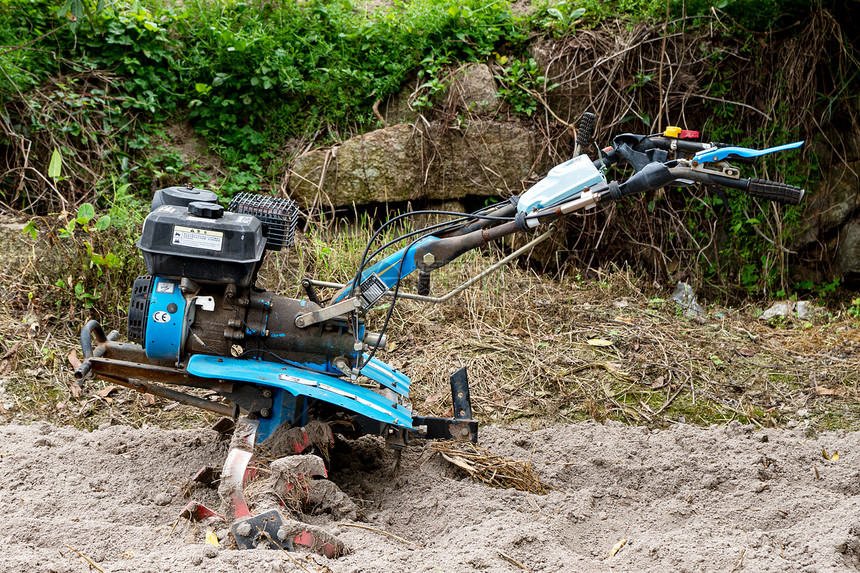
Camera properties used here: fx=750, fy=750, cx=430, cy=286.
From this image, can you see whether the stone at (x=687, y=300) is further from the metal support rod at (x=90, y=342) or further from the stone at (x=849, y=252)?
the metal support rod at (x=90, y=342)

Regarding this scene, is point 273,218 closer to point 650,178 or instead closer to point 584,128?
point 584,128

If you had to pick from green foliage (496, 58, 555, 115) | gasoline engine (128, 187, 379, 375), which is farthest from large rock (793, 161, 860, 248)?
gasoline engine (128, 187, 379, 375)

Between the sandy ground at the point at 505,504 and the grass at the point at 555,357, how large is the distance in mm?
330

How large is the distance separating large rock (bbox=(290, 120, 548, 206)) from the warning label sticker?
291cm

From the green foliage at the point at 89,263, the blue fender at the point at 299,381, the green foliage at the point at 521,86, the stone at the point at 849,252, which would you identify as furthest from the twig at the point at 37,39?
the stone at the point at 849,252

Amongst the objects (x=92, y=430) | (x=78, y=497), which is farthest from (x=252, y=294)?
(x=92, y=430)

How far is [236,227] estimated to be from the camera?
3.03 metres

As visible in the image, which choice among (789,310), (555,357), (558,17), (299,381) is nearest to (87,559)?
(299,381)

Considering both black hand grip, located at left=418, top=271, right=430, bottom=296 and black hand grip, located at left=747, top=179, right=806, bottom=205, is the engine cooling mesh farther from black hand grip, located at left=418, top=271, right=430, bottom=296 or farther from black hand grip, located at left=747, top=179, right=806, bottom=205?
black hand grip, located at left=747, top=179, right=806, bottom=205

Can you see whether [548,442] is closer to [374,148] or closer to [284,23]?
[374,148]

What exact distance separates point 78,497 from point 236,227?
1.29 m

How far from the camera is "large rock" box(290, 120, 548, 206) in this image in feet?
19.7

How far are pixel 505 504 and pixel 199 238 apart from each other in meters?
1.66

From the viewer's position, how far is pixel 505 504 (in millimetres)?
3088
